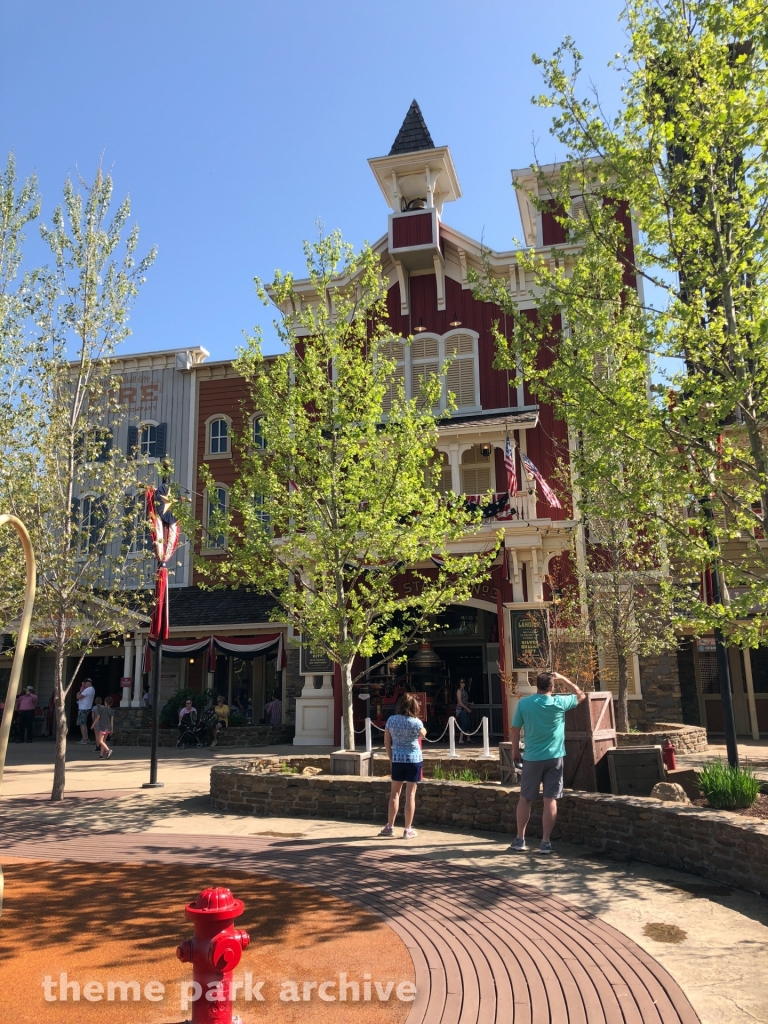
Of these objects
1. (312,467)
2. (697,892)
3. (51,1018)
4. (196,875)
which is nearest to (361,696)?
(312,467)

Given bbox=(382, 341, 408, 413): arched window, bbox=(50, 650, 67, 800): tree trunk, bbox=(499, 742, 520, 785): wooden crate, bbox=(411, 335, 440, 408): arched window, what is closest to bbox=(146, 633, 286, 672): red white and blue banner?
bbox=(382, 341, 408, 413): arched window

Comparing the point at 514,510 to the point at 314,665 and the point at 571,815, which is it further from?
the point at 571,815

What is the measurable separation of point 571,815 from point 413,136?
20.9 metres

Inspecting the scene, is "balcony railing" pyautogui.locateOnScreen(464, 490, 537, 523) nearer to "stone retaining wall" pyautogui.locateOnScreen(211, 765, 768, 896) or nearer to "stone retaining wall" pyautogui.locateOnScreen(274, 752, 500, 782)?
"stone retaining wall" pyautogui.locateOnScreen(274, 752, 500, 782)

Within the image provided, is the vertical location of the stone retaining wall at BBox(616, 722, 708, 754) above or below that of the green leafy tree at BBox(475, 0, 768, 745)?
below

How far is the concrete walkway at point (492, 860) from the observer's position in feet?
15.3

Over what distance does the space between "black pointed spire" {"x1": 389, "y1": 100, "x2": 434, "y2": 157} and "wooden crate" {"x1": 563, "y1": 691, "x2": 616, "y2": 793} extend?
18.6 meters

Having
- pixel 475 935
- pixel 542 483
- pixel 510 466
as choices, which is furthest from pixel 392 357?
pixel 475 935

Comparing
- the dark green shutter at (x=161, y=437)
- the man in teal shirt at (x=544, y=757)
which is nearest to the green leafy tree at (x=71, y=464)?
the man in teal shirt at (x=544, y=757)

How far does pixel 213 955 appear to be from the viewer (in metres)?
3.68

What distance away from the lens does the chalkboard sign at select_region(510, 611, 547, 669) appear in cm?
1798

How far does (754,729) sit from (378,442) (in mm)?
12792

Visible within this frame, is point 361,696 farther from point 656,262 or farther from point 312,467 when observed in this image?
point 656,262

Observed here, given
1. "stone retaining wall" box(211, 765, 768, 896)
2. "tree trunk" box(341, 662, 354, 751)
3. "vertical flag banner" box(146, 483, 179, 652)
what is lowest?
"stone retaining wall" box(211, 765, 768, 896)
